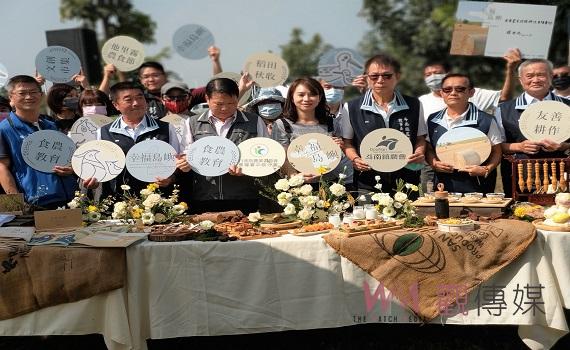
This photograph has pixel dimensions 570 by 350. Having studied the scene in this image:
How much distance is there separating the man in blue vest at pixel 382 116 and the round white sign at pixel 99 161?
170 cm

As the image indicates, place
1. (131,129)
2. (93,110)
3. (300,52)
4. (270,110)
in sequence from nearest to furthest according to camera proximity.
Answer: (131,129) → (270,110) → (93,110) → (300,52)

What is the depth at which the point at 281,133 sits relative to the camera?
507cm

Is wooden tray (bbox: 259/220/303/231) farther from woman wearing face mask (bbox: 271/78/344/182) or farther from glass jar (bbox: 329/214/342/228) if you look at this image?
woman wearing face mask (bbox: 271/78/344/182)

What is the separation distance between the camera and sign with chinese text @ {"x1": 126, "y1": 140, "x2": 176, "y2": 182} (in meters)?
4.80

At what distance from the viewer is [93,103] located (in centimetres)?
603

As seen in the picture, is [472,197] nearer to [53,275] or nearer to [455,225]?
[455,225]

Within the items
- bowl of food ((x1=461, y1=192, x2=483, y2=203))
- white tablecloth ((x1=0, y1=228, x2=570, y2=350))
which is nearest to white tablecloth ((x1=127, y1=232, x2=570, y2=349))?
white tablecloth ((x1=0, y1=228, x2=570, y2=350))

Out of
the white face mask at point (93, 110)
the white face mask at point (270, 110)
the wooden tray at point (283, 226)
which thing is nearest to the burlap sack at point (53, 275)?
the wooden tray at point (283, 226)

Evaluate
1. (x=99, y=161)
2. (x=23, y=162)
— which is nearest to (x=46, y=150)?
(x=23, y=162)

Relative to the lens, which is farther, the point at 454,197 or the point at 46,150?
the point at 46,150

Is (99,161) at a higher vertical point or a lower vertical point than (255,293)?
higher

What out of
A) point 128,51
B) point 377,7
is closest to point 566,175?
point 128,51

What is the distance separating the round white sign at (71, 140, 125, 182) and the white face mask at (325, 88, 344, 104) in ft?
7.20

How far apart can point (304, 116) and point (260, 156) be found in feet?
1.72
